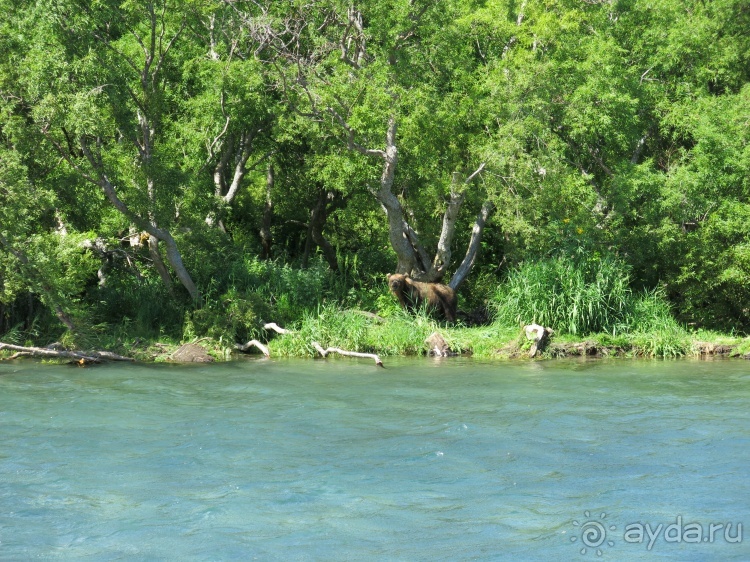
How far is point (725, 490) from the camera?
330 inches

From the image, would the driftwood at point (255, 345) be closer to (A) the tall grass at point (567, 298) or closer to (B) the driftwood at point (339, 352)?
(B) the driftwood at point (339, 352)

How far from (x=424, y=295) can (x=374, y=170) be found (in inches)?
128

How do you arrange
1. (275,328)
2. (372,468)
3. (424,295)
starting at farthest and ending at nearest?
(424,295) → (275,328) → (372,468)

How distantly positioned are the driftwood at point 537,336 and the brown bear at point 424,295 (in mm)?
2569

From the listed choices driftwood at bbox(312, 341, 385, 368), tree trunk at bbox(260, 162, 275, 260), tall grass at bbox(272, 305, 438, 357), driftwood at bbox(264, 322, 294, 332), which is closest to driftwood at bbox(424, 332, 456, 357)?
tall grass at bbox(272, 305, 438, 357)

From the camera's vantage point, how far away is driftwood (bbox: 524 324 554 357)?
1883cm

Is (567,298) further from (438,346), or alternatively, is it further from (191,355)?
(191,355)

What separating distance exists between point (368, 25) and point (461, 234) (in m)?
6.11

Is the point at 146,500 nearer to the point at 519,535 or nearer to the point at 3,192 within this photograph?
the point at 519,535

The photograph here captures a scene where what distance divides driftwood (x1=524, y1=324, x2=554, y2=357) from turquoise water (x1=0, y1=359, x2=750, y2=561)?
3.48 metres

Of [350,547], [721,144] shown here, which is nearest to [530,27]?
[721,144]

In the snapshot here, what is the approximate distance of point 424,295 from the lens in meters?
21.3

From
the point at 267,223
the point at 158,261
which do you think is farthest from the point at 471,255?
the point at 158,261

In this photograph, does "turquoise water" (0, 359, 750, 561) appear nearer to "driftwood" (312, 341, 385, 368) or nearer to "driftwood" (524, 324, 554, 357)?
"driftwood" (312, 341, 385, 368)
